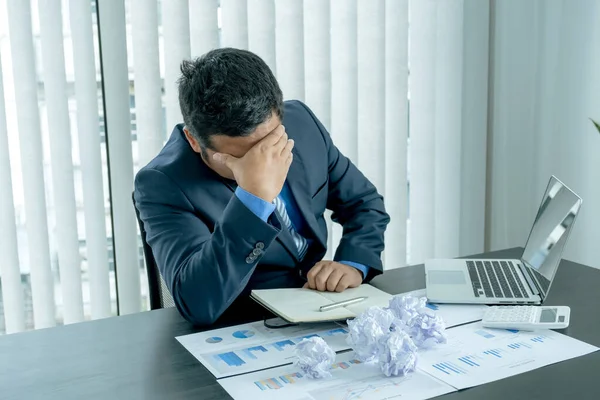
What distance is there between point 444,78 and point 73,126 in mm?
1488

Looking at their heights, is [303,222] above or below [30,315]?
above

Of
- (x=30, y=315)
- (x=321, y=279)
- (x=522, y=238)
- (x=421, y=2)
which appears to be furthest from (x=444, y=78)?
(x=30, y=315)

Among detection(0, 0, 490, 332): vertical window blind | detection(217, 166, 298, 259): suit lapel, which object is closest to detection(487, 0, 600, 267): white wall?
detection(0, 0, 490, 332): vertical window blind

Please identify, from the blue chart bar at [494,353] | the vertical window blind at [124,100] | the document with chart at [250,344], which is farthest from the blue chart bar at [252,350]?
the vertical window blind at [124,100]

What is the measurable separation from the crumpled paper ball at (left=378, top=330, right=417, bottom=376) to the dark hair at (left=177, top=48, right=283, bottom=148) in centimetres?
52

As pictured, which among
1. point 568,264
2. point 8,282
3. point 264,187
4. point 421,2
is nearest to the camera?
point 264,187

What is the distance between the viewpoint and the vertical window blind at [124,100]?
2098mm

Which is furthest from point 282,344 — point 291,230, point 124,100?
point 124,100

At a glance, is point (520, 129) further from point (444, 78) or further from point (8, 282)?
point (8, 282)

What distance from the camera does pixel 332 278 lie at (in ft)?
4.62

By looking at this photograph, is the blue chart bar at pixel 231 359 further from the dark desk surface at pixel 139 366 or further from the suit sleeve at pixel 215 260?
the suit sleeve at pixel 215 260

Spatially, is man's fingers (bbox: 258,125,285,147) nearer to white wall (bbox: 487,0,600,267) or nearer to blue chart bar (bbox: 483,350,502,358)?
blue chart bar (bbox: 483,350,502,358)

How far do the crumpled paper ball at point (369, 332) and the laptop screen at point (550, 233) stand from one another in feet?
1.39

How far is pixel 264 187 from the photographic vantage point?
1.31 meters
